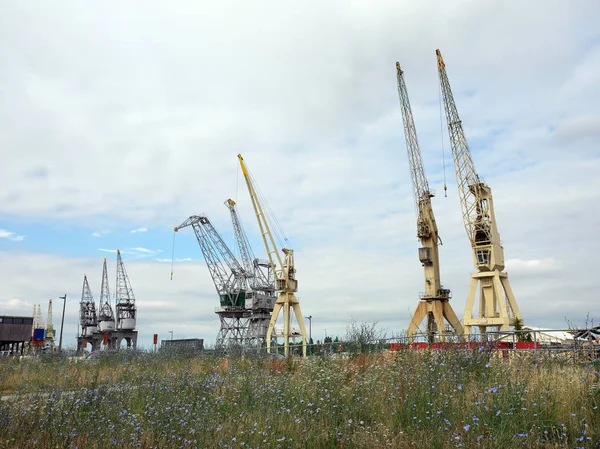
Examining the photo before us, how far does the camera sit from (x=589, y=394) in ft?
23.6

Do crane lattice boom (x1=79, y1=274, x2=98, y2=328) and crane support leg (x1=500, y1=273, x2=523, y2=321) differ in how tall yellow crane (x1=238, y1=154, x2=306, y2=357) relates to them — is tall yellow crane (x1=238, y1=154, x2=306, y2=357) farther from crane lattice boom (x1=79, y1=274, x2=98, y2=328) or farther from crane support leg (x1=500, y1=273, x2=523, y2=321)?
crane lattice boom (x1=79, y1=274, x2=98, y2=328)

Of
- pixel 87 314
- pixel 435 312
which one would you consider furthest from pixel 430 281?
pixel 87 314

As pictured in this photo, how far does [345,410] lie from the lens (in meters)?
7.45

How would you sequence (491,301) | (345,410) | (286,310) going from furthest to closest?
(286,310)
(491,301)
(345,410)

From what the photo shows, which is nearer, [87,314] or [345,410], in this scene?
[345,410]

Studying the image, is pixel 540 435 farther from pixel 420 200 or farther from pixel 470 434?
pixel 420 200

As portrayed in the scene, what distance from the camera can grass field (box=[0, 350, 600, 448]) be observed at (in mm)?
6164

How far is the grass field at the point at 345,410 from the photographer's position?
6.16 metres

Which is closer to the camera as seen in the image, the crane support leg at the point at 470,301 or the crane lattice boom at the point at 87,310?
the crane support leg at the point at 470,301

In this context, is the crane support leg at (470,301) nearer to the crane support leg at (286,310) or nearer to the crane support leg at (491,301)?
the crane support leg at (491,301)

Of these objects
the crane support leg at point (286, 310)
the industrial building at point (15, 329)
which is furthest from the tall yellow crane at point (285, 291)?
the industrial building at point (15, 329)

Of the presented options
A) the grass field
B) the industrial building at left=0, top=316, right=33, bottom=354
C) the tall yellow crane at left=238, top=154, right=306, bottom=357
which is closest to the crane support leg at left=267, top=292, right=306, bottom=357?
the tall yellow crane at left=238, top=154, right=306, bottom=357

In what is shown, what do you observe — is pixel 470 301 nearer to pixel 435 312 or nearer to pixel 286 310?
pixel 435 312

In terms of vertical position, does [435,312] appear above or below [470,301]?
below
